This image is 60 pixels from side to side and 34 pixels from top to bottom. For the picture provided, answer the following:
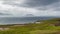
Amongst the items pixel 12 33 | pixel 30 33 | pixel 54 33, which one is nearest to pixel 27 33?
pixel 30 33

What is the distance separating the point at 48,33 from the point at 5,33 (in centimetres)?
1134

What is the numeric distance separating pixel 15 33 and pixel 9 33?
1.56 meters

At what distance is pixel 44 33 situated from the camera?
1804 inches

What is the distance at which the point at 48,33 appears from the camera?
45938mm

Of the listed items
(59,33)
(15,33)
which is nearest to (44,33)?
(59,33)

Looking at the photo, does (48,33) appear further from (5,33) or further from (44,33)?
(5,33)

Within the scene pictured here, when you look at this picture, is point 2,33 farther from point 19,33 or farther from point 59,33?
point 59,33

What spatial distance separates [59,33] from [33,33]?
6.84 metres

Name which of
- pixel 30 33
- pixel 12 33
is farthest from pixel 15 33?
pixel 30 33

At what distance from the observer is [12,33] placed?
148 ft

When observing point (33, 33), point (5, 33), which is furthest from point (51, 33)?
point (5, 33)

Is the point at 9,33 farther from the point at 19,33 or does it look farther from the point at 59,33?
the point at 59,33

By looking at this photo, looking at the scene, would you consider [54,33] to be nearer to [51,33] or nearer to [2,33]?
[51,33]

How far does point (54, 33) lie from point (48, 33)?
5.28ft
